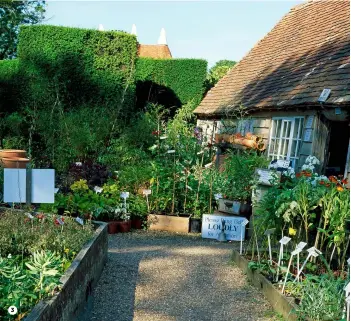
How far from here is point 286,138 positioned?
9.91 m

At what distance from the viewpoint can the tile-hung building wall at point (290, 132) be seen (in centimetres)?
877

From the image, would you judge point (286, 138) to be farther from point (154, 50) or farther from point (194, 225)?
point (154, 50)

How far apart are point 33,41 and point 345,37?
32.0ft

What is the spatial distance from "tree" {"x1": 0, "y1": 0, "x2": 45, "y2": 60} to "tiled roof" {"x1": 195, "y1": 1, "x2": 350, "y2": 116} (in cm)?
1696

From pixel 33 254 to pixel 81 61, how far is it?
12.4 meters

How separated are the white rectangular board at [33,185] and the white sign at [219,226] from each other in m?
2.99

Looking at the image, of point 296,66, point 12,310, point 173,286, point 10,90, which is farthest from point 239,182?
point 10,90

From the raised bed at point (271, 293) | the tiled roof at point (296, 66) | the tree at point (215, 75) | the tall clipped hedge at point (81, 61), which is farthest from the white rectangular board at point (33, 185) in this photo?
the tree at point (215, 75)

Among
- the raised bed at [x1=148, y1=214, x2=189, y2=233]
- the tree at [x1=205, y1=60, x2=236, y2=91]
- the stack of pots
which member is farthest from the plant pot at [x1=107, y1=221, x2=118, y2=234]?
the tree at [x1=205, y1=60, x2=236, y2=91]

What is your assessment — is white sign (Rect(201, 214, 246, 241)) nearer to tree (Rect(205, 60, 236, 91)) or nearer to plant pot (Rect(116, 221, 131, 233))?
plant pot (Rect(116, 221, 131, 233))

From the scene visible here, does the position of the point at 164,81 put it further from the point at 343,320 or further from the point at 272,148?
the point at 343,320

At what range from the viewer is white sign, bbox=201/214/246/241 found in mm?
7375

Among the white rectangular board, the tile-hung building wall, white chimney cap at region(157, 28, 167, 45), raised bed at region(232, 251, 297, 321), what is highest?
white chimney cap at region(157, 28, 167, 45)

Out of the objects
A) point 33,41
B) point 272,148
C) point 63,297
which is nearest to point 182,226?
point 272,148
